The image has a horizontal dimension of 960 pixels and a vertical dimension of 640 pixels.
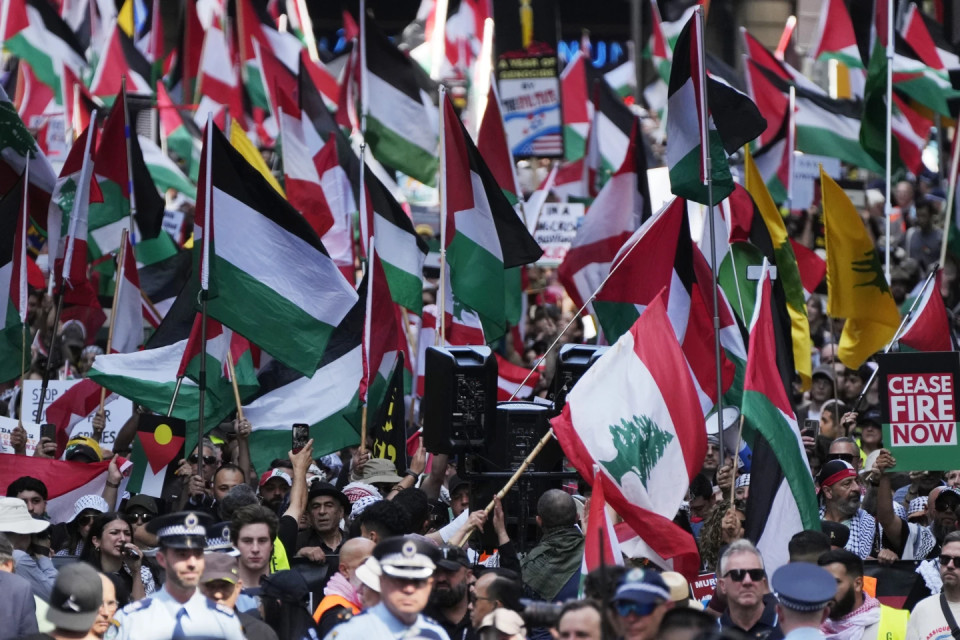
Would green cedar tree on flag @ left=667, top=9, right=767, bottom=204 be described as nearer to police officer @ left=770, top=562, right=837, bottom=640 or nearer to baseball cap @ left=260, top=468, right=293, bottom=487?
baseball cap @ left=260, top=468, right=293, bottom=487

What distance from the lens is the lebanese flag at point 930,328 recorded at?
523 inches

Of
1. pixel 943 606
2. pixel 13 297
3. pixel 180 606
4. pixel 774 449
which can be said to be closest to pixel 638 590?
pixel 180 606

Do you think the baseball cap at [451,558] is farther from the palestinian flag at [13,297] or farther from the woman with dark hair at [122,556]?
the palestinian flag at [13,297]

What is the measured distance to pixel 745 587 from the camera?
8000 millimetres

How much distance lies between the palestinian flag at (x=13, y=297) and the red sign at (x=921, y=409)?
20.4 feet

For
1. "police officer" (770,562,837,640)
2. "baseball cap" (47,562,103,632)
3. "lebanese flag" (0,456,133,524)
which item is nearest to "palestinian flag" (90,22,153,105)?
"lebanese flag" (0,456,133,524)

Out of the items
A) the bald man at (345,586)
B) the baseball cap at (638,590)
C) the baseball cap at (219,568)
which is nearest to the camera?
the baseball cap at (638,590)

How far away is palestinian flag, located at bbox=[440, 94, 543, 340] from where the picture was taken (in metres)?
13.5

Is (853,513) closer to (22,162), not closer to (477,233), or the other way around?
(477,233)

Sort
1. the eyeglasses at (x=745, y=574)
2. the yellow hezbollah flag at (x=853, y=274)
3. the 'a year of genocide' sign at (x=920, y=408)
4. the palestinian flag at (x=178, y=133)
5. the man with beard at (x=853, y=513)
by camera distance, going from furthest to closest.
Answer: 1. the palestinian flag at (x=178, y=133)
2. the yellow hezbollah flag at (x=853, y=274)
3. the 'a year of genocide' sign at (x=920, y=408)
4. the man with beard at (x=853, y=513)
5. the eyeglasses at (x=745, y=574)

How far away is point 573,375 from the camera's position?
1095 centimetres

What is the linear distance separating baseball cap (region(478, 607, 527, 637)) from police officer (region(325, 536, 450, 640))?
1.47 feet

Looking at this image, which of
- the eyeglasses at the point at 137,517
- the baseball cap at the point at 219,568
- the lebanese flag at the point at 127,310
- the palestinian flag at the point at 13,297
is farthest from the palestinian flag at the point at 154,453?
the baseball cap at the point at 219,568

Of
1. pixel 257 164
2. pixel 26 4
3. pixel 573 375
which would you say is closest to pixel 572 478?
pixel 573 375
